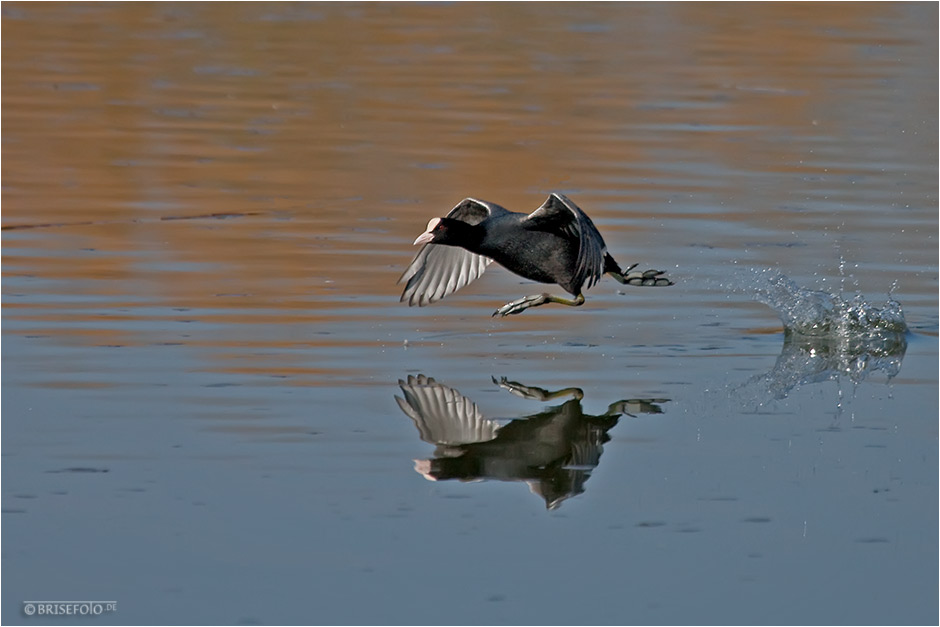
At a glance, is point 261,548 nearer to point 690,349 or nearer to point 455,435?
point 455,435

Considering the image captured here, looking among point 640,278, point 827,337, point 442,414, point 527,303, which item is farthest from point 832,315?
point 442,414

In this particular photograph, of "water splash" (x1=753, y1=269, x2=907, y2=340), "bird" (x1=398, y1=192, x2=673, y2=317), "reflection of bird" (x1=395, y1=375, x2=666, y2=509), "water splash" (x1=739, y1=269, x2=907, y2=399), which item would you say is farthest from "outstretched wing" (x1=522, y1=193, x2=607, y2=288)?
"water splash" (x1=753, y1=269, x2=907, y2=340)

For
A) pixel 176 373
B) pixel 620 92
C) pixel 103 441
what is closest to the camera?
pixel 103 441

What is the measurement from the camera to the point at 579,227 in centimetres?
765

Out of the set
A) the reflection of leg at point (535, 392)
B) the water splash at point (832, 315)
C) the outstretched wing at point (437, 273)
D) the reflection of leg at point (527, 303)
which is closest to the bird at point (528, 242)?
the reflection of leg at point (527, 303)

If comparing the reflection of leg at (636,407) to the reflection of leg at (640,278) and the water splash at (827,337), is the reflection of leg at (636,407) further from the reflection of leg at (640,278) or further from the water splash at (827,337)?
the reflection of leg at (640,278)

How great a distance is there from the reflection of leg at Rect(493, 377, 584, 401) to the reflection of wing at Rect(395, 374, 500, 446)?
0.24 meters

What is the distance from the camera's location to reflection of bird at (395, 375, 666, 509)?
631 cm

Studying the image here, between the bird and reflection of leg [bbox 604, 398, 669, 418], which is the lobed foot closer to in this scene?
the bird

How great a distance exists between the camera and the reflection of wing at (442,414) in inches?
268

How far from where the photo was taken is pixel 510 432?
686 centimetres

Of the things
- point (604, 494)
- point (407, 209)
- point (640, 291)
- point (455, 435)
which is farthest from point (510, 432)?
point (407, 209)

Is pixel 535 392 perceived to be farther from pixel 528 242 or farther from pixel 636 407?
pixel 528 242

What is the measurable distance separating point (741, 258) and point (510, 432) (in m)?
3.67
